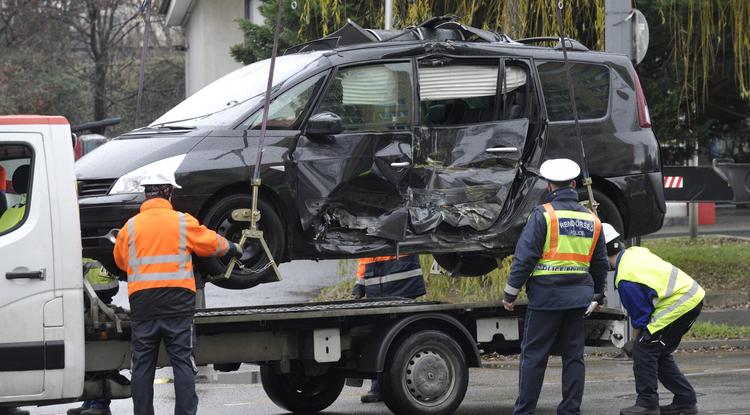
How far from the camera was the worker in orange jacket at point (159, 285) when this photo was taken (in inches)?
287

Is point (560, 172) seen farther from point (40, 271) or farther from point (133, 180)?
point (40, 271)

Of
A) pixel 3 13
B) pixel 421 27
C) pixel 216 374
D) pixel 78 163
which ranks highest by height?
pixel 3 13

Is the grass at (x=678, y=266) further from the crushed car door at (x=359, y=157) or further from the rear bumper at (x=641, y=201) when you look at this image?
the crushed car door at (x=359, y=157)

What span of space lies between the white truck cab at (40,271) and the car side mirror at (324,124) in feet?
6.32

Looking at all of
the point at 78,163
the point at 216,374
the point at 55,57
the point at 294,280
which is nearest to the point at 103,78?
the point at 55,57

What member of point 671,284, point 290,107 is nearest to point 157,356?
point 290,107

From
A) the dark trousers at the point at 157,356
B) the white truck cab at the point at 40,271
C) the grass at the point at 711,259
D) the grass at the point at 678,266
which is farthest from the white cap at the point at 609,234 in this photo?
the grass at the point at 711,259

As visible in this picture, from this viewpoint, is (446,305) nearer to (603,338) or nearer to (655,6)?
(603,338)

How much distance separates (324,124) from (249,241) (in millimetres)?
941

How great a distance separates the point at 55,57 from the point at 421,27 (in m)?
34.8

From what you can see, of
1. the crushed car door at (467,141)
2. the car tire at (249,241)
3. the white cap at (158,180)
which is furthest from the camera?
the crushed car door at (467,141)

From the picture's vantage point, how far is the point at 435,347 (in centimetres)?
854

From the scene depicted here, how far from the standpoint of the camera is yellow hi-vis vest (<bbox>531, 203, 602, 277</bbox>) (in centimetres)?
785

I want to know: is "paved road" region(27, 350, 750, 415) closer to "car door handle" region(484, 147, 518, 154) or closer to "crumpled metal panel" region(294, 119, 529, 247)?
"crumpled metal panel" region(294, 119, 529, 247)
